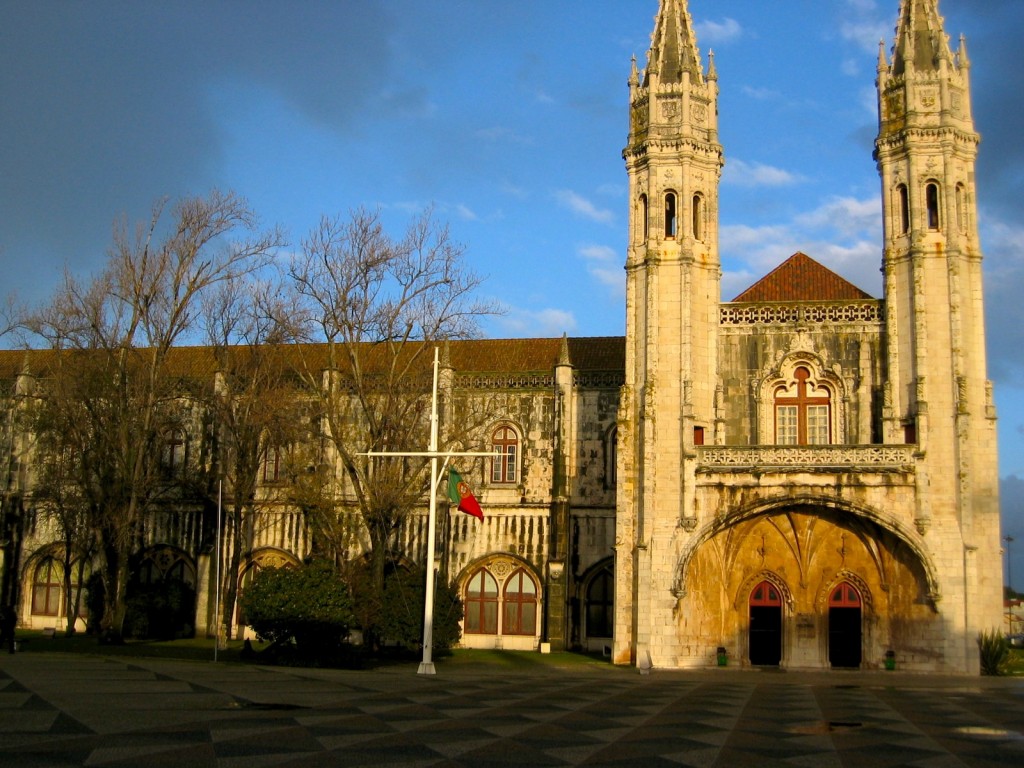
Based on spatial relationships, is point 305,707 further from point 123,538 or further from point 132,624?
point 132,624

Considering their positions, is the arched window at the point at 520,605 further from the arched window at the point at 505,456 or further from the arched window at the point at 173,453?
the arched window at the point at 173,453

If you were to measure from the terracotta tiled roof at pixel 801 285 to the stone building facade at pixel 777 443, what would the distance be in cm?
10

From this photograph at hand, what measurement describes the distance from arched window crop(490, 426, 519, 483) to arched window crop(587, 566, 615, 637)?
4.64 m

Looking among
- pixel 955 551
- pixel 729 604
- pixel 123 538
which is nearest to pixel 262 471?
pixel 123 538

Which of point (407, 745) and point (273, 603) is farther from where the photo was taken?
point (273, 603)

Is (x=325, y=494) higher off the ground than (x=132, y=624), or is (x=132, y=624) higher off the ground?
(x=325, y=494)

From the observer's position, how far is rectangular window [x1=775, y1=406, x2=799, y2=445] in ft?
115

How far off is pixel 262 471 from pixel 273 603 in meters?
13.9

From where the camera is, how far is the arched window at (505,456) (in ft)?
132

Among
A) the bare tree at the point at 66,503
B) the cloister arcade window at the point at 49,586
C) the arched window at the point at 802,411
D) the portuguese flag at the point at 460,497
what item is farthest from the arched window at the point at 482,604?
the cloister arcade window at the point at 49,586

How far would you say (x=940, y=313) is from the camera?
3369 centimetres

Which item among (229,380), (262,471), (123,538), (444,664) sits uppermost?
(229,380)

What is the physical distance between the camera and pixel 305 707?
54.7 ft

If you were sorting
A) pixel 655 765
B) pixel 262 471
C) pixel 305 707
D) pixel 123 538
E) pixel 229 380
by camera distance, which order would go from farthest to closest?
pixel 262 471 → pixel 229 380 → pixel 123 538 → pixel 305 707 → pixel 655 765
